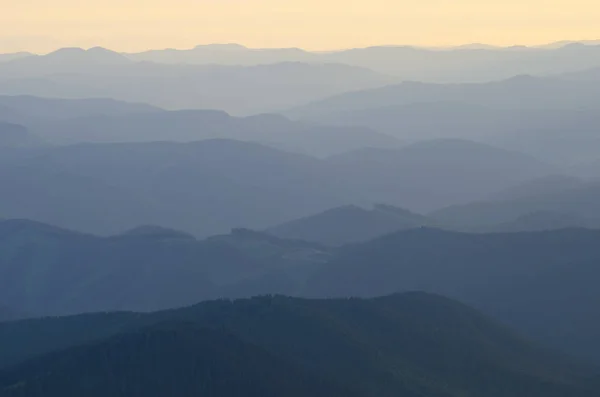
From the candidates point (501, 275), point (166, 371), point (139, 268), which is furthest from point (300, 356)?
point (139, 268)

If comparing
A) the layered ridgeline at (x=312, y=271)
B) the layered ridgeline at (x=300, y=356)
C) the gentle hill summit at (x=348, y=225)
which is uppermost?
the layered ridgeline at (x=300, y=356)

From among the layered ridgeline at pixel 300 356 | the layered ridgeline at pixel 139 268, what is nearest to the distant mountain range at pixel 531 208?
the layered ridgeline at pixel 139 268

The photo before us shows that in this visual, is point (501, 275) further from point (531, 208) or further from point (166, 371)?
point (531, 208)

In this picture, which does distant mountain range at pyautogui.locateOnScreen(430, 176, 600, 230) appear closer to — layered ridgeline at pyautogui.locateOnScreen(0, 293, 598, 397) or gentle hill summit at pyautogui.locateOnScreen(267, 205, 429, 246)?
gentle hill summit at pyautogui.locateOnScreen(267, 205, 429, 246)

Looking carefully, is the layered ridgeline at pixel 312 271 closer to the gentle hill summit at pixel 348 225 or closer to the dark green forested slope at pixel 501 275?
the dark green forested slope at pixel 501 275

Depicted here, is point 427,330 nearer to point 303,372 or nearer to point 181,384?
point 303,372

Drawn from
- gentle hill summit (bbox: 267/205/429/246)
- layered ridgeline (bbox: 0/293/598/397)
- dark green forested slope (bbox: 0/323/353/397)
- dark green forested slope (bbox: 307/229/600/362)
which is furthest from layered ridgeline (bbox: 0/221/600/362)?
dark green forested slope (bbox: 0/323/353/397)
